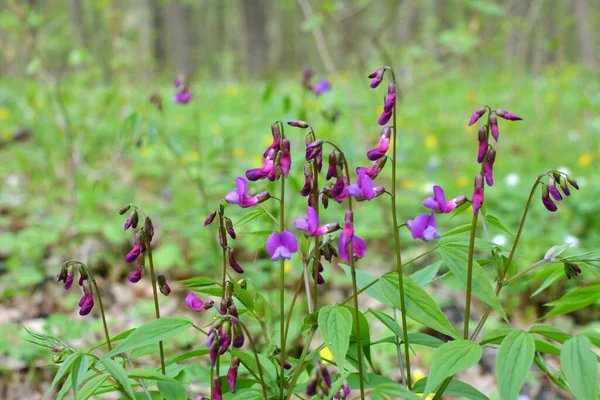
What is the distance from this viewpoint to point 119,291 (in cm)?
388

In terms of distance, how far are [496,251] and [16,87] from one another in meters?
10.8

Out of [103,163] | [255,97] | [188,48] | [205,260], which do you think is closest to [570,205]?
[205,260]

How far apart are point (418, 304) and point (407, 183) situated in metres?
4.22

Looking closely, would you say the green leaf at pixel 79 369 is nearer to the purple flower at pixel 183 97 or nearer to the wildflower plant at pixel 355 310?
the wildflower plant at pixel 355 310

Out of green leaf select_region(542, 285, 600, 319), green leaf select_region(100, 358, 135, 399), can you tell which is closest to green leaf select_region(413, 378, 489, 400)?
green leaf select_region(542, 285, 600, 319)

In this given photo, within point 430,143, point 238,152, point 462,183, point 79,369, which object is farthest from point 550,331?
point 430,143

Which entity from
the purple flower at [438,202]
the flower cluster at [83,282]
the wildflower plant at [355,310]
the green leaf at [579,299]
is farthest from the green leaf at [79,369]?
the green leaf at [579,299]

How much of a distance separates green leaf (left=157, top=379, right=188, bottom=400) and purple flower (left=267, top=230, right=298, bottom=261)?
0.42 meters

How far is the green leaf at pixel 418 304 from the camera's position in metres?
1.29

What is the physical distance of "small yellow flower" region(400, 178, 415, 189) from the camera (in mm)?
5181

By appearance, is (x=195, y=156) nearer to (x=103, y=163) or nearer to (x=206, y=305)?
(x=103, y=163)

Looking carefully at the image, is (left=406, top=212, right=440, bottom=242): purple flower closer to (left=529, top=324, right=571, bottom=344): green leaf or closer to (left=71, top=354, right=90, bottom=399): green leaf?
(left=529, top=324, right=571, bottom=344): green leaf

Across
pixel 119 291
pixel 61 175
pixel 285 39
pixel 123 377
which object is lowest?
pixel 123 377

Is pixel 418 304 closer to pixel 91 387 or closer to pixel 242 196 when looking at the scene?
pixel 242 196
